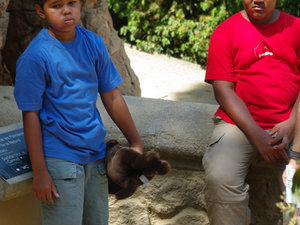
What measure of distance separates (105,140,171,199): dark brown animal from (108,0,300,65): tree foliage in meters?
5.59

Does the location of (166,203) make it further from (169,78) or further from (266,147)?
(169,78)

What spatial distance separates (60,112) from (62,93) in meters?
0.08

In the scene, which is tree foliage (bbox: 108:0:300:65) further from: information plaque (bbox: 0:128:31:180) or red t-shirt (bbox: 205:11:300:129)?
information plaque (bbox: 0:128:31:180)

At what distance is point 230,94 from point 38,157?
40.7 inches

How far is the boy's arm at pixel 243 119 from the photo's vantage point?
231cm

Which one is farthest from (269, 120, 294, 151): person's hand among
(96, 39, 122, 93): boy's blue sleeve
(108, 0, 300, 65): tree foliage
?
(108, 0, 300, 65): tree foliage

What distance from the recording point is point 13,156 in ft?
6.73

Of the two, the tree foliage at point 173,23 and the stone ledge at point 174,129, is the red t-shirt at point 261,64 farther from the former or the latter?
the tree foliage at point 173,23

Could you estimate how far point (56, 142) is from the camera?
1955mm

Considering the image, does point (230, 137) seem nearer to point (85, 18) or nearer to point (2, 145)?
point (2, 145)

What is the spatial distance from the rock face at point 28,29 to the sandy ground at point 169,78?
1293mm

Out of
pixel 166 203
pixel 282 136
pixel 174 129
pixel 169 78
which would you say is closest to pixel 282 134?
pixel 282 136

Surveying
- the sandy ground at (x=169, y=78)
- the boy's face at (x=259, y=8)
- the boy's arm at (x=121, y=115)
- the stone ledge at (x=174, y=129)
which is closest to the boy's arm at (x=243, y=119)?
the stone ledge at (x=174, y=129)

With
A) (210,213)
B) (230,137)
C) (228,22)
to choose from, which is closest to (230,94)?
(230,137)
